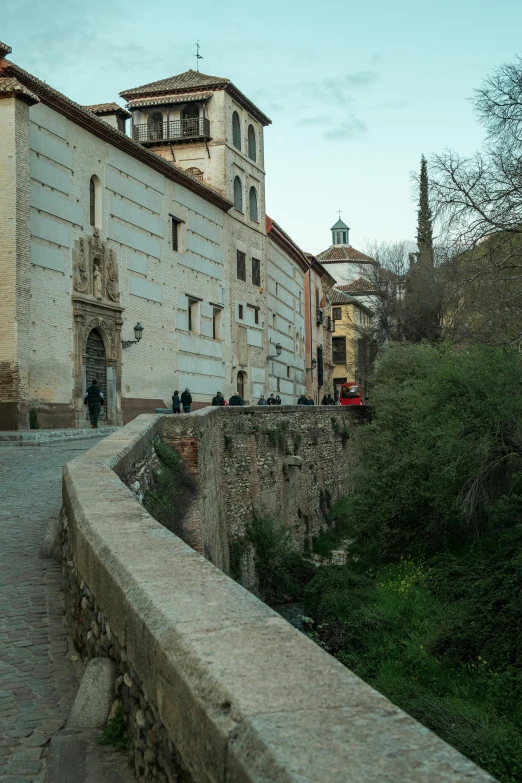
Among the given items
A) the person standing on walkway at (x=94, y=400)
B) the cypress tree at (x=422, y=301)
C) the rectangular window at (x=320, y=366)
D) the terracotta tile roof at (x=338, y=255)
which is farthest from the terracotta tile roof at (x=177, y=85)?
the terracotta tile roof at (x=338, y=255)

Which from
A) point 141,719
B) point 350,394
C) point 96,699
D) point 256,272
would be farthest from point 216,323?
point 141,719

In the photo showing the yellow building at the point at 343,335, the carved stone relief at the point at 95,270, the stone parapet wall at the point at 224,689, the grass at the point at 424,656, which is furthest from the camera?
the yellow building at the point at 343,335

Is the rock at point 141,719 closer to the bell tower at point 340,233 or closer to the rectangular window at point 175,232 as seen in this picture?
the rectangular window at point 175,232

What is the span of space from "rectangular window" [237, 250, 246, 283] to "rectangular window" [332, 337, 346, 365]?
31396 mm

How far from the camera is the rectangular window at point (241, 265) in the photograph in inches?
1506

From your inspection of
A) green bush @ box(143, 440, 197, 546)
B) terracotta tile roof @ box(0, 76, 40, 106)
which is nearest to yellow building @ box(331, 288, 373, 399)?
terracotta tile roof @ box(0, 76, 40, 106)

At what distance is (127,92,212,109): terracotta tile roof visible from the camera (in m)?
36.8

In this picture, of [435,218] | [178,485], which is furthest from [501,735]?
[435,218]

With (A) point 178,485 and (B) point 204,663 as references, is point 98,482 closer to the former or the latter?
(B) point 204,663

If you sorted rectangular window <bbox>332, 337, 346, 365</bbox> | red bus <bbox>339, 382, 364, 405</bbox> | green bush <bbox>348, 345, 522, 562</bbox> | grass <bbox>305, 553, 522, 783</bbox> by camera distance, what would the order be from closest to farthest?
grass <bbox>305, 553, 522, 783</bbox> < green bush <bbox>348, 345, 522, 562</bbox> < red bus <bbox>339, 382, 364, 405</bbox> < rectangular window <bbox>332, 337, 346, 365</bbox>

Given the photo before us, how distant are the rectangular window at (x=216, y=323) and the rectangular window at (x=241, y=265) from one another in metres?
2.77

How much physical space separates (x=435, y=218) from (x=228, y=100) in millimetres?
22921

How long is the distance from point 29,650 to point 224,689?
9.73 feet

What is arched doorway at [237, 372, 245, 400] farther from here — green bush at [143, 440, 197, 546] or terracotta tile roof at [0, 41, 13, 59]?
green bush at [143, 440, 197, 546]
